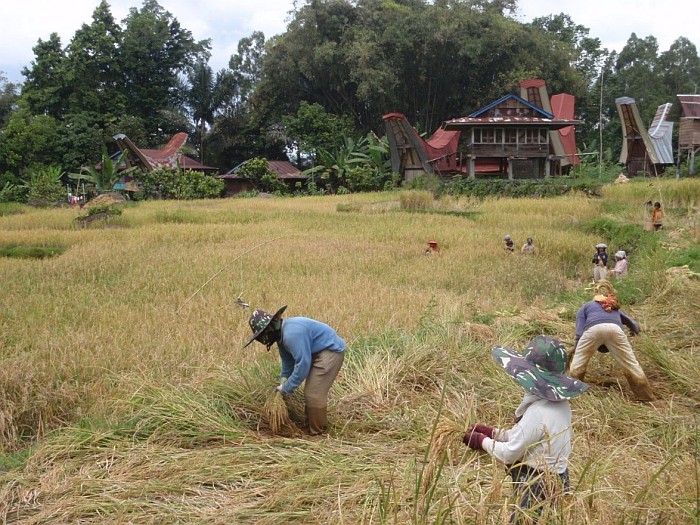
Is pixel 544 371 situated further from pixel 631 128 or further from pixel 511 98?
pixel 631 128

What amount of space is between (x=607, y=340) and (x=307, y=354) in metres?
2.25

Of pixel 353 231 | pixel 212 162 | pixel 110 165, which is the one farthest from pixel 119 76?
pixel 353 231

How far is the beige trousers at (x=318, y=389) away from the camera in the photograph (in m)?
4.03

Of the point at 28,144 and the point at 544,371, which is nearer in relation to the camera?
the point at 544,371

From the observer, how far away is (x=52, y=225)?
1691cm

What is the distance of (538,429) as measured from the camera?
8.03 ft

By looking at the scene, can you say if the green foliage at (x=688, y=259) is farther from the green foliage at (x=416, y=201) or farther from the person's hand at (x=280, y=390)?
the green foliage at (x=416, y=201)

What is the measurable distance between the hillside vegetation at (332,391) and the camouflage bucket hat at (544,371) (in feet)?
1.03

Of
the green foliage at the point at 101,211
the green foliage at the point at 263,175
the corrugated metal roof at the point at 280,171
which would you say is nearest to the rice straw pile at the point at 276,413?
the green foliage at the point at 101,211

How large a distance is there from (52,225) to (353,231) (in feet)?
26.6

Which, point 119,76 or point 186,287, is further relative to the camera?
point 119,76

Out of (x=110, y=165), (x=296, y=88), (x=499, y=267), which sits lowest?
(x=499, y=267)

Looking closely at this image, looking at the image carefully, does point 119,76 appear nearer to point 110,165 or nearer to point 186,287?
point 110,165

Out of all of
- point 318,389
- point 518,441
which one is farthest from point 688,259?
point 518,441
